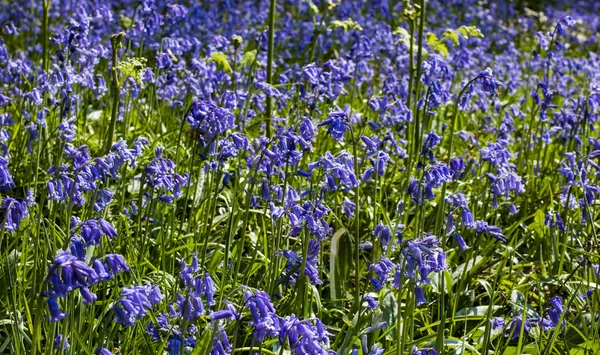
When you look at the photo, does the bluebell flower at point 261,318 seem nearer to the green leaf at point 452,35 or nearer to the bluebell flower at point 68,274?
the bluebell flower at point 68,274

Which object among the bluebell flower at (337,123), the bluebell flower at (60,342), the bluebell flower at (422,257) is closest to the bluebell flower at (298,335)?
the bluebell flower at (422,257)

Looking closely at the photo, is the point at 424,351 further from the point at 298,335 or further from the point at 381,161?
the point at 381,161

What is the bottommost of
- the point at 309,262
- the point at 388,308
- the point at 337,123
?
the point at 388,308

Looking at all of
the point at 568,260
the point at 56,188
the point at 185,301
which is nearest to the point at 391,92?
the point at 568,260

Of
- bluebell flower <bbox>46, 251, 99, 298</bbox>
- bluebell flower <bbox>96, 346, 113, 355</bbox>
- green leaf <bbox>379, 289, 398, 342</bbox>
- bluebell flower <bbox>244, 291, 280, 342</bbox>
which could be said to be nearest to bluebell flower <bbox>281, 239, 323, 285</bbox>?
green leaf <bbox>379, 289, 398, 342</bbox>

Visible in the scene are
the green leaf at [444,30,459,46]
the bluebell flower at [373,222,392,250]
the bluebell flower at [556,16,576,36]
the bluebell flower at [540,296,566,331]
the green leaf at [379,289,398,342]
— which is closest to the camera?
the bluebell flower at [540,296,566,331]

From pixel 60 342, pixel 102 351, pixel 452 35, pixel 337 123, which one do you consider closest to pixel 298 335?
pixel 102 351

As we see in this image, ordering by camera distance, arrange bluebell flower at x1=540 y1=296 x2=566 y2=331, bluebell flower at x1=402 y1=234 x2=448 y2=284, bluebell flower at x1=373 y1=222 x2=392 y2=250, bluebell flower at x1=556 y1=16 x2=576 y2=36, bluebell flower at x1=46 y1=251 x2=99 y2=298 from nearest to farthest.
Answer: bluebell flower at x1=46 y1=251 x2=99 y2=298 < bluebell flower at x1=402 y1=234 x2=448 y2=284 < bluebell flower at x1=540 y1=296 x2=566 y2=331 < bluebell flower at x1=373 y1=222 x2=392 y2=250 < bluebell flower at x1=556 y1=16 x2=576 y2=36

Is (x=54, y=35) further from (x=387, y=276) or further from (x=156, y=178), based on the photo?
(x=387, y=276)

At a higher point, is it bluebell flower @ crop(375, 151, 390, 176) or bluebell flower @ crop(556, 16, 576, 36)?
bluebell flower @ crop(556, 16, 576, 36)

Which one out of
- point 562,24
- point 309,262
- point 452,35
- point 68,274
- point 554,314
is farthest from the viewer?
point 562,24

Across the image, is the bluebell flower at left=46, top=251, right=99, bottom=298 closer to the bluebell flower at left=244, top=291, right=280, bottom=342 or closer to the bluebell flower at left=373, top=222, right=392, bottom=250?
the bluebell flower at left=244, top=291, right=280, bottom=342

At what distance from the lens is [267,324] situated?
234 centimetres

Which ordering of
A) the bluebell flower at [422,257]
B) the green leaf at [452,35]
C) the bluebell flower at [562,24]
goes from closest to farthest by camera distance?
the bluebell flower at [422,257]
the green leaf at [452,35]
the bluebell flower at [562,24]
